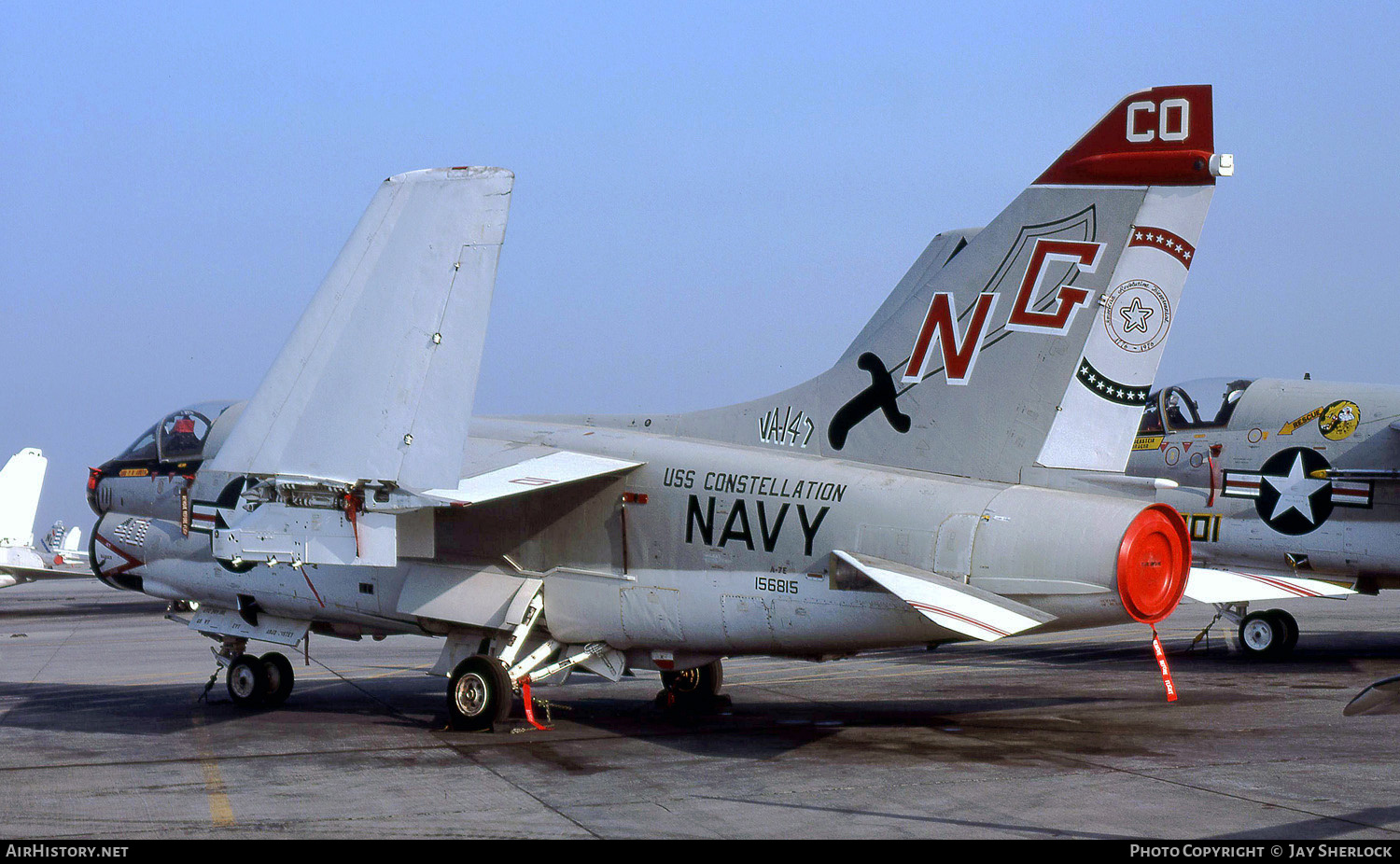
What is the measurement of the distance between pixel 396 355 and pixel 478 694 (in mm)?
3441

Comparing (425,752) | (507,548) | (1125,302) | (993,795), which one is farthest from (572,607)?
(1125,302)

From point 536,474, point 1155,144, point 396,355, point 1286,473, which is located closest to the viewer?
point 396,355

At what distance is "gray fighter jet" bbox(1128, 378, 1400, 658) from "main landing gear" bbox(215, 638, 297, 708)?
34.4 ft

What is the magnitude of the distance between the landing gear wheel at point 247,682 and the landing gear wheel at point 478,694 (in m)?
3.22

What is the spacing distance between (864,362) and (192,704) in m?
8.38

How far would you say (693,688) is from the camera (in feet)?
42.8

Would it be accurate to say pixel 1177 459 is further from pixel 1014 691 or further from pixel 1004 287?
pixel 1004 287

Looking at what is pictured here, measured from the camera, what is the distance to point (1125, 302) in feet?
32.4

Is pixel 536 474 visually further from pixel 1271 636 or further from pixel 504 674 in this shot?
pixel 1271 636

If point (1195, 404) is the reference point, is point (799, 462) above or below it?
below

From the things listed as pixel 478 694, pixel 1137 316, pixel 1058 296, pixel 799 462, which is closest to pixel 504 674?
pixel 478 694

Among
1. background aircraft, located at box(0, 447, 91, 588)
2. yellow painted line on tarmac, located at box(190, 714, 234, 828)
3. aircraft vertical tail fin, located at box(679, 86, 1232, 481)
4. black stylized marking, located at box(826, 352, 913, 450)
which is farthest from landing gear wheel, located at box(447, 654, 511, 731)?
background aircraft, located at box(0, 447, 91, 588)

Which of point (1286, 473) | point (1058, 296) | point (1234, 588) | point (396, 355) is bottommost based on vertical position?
point (1234, 588)

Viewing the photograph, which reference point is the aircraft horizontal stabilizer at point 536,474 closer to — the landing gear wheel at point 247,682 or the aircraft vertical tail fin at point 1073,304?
the aircraft vertical tail fin at point 1073,304
